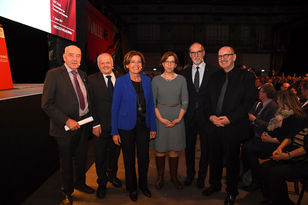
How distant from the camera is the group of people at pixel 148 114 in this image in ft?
7.51

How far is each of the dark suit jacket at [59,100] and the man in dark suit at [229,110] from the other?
1581mm

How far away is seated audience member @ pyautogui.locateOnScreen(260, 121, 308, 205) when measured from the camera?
6.87ft

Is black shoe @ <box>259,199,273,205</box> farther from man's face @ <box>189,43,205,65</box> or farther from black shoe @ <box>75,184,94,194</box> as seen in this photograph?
black shoe @ <box>75,184,94,194</box>

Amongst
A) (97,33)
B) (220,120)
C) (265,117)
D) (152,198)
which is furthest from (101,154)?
(97,33)

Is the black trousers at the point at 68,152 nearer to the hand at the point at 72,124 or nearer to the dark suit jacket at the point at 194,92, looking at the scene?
the hand at the point at 72,124

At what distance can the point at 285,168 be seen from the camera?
7.02 feet

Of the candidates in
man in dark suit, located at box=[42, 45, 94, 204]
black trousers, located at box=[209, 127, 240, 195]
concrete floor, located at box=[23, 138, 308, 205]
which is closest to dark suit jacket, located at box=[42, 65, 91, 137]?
man in dark suit, located at box=[42, 45, 94, 204]

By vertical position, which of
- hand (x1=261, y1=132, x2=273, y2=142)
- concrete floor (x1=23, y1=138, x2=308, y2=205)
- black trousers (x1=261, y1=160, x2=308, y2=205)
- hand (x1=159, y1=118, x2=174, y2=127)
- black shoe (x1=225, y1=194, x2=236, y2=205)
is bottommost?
concrete floor (x1=23, y1=138, x2=308, y2=205)

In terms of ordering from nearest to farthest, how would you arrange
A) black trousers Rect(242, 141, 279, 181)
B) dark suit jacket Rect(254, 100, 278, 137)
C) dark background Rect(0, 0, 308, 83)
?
1. black trousers Rect(242, 141, 279, 181)
2. dark suit jacket Rect(254, 100, 278, 137)
3. dark background Rect(0, 0, 308, 83)

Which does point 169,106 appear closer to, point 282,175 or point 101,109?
point 101,109

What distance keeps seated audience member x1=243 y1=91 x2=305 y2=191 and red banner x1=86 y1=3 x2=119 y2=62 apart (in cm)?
524

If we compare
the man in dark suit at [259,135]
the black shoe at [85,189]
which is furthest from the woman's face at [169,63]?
the black shoe at [85,189]

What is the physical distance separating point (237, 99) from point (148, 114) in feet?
3.34

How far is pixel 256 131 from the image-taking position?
2.93 meters
